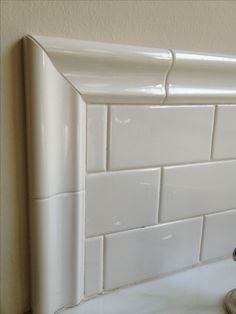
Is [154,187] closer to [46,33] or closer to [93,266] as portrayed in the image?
[93,266]

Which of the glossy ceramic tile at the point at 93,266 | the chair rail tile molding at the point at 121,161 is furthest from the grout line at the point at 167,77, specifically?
the glossy ceramic tile at the point at 93,266

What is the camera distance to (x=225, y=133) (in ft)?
1.70

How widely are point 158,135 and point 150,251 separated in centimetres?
19

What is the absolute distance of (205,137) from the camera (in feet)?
1.64

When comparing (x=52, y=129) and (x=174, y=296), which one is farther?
(x=174, y=296)

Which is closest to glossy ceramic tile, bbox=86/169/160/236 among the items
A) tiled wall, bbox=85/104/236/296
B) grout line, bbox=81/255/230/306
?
tiled wall, bbox=85/104/236/296

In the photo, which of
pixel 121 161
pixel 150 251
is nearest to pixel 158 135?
pixel 121 161

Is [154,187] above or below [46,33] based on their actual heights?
below

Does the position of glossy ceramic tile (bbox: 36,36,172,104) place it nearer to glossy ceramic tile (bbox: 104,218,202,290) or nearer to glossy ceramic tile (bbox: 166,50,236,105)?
glossy ceramic tile (bbox: 166,50,236,105)

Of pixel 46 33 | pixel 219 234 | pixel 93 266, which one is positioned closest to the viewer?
pixel 46 33

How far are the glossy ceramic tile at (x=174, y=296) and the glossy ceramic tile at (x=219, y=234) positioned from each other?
33 millimetres

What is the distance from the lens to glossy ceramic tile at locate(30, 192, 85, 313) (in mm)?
393

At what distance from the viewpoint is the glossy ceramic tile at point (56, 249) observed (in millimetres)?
393

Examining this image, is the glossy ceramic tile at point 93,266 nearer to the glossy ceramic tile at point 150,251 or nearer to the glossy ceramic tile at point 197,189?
the glossy ceramic tile at point 150,251
